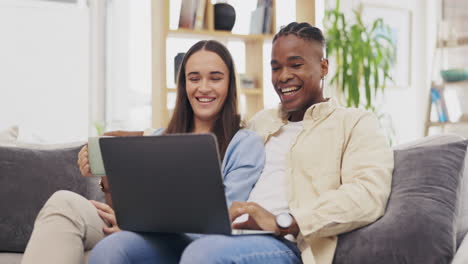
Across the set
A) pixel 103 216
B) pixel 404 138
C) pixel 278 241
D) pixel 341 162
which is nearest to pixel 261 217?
pixel 278 241

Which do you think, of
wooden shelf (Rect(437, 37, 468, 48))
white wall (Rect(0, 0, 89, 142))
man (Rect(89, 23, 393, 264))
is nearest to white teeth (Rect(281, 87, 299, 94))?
man (Rect(89, 23, 393, 264))

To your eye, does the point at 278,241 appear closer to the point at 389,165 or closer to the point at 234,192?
the point at 234,192

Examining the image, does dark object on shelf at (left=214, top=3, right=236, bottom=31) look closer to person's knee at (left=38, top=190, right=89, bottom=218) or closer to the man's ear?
the man's ear

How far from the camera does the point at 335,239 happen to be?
58.8 inches

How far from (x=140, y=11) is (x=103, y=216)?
9.19 feet

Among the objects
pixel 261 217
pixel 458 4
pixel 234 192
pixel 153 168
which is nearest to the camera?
pixel 153 168

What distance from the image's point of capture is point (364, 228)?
148cm

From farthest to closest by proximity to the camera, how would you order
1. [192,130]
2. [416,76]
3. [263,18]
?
[416,76] < [263,18] < [192,130]

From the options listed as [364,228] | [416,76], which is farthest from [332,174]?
[416,76]

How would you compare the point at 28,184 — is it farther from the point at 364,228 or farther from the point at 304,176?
the point at 364,228

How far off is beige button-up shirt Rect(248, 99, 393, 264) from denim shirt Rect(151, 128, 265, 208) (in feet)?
0.27

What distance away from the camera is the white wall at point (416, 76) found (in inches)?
202

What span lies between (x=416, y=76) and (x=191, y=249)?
4.37m

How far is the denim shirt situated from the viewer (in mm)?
1602
